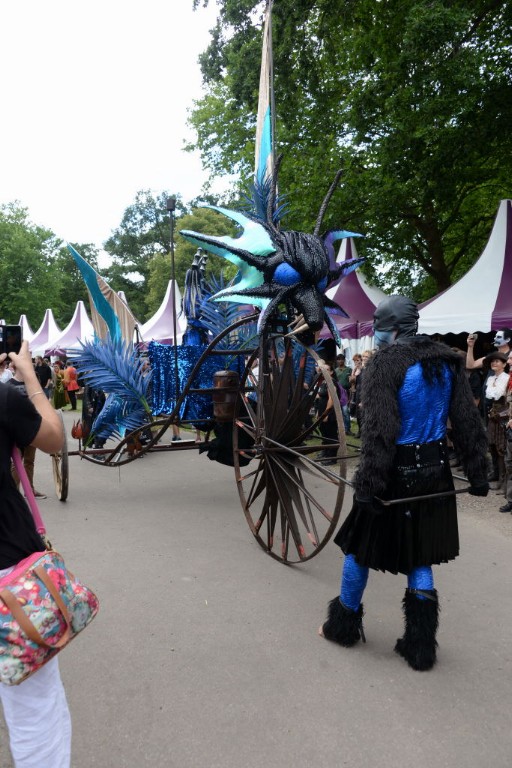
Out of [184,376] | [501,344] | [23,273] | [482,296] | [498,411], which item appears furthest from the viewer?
[23,273]

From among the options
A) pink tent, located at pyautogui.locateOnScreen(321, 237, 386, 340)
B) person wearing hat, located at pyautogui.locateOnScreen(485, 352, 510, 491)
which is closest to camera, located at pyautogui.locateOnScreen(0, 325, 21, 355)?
person wearing hat, located at pyautogui.locateOnScreen(485, 352, 510, 491)

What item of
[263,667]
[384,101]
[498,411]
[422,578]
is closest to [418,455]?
[422,578]

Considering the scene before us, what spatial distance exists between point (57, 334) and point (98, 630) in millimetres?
26735

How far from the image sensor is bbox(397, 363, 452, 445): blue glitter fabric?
2850 mm

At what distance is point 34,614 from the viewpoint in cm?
169

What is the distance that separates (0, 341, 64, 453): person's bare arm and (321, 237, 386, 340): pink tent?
1020 cm

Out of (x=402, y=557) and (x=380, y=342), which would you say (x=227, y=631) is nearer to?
(x=402, y=557)

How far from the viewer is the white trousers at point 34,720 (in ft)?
5.71

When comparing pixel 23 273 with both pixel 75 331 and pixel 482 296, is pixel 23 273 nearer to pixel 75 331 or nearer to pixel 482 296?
pixel 75 331

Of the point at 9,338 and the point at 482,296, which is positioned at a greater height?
the point at 482,296

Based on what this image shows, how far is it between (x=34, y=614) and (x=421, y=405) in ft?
6.46

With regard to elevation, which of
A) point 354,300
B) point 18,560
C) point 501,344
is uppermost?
point 354,300

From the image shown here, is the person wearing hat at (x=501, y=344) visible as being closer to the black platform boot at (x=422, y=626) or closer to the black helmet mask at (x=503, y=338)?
the black helmet mask at (x=503, y=338)

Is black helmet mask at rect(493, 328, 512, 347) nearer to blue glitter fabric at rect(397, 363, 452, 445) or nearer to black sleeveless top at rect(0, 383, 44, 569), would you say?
blue glitter fabric at rect(397, 363, 452, 445)
